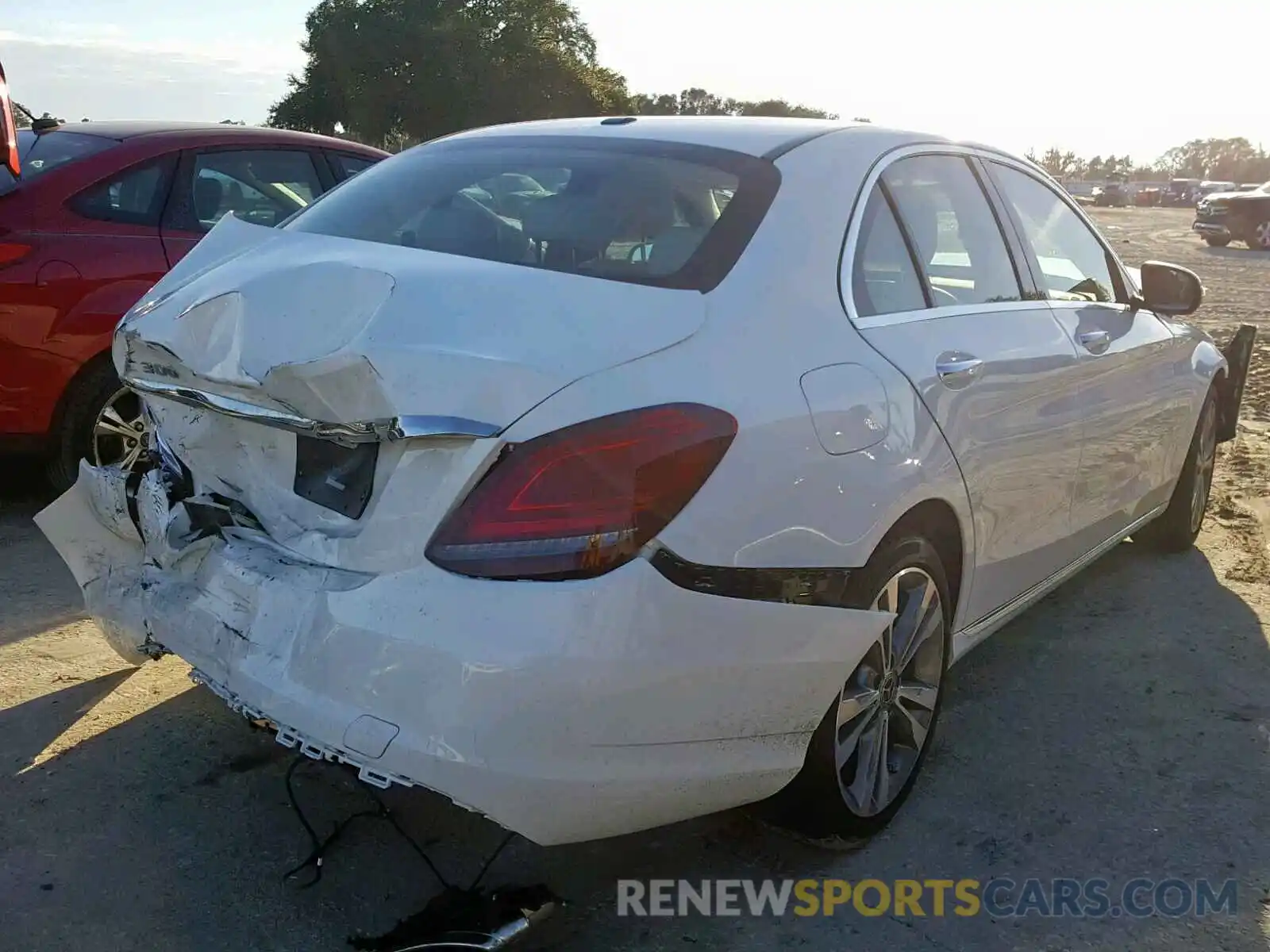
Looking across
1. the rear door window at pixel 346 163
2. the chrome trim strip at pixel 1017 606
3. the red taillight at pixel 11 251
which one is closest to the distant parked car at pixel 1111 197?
the rear door window at pixel 346 163

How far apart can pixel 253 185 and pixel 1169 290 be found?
160 inches

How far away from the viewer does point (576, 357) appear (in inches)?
87.0

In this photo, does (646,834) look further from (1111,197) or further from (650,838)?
(1111,197)

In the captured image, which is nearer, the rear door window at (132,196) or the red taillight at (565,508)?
the red taillight at (565,508)

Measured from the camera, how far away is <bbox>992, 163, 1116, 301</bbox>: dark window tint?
382 centimetres

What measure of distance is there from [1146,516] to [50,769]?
3.99 metres

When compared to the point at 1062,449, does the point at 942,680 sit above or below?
below

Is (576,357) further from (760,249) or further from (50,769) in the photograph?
(50,769)

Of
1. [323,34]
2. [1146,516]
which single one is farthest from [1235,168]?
[1146,516]

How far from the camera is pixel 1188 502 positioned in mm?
5137

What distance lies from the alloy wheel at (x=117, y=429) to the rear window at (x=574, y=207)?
203cm

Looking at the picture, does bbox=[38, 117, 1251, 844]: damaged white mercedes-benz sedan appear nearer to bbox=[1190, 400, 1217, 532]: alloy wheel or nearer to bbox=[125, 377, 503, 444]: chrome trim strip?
bbox=[125, 377, 503, 444]: chrome trim strip

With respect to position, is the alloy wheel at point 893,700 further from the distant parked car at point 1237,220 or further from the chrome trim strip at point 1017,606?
the distant parked car at point 1237,220

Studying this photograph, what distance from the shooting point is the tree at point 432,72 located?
4488cm
